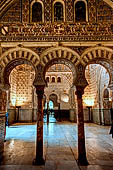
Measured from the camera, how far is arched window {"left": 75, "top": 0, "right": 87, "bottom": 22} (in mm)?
5531

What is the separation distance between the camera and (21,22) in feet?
17.6

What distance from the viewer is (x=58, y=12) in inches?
220

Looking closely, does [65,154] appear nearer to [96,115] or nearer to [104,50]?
[104,50]

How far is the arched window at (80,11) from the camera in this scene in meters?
5.53

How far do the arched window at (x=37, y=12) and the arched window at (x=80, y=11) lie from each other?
57.5 inches

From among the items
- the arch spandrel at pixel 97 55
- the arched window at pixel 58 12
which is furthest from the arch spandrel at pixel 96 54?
the arched window at pixel 58 12

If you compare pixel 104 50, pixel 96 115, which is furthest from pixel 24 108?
pixel 104 50

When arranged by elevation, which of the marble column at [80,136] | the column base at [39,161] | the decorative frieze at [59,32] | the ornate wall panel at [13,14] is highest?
the ornate wall panel at [13,14]

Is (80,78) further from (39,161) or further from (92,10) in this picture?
(39,161)

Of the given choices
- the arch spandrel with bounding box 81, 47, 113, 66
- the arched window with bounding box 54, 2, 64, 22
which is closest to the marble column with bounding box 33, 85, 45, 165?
the arch spandrel with bounding box 81, 47, 113, 66

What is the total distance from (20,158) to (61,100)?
14.3 m

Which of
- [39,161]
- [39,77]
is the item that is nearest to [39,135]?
[39,161]

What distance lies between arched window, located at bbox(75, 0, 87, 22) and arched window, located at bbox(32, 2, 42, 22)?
1.46 meters

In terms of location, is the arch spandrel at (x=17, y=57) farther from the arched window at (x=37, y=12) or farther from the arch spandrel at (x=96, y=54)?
the arch spandrel at (x=96, y=54)
